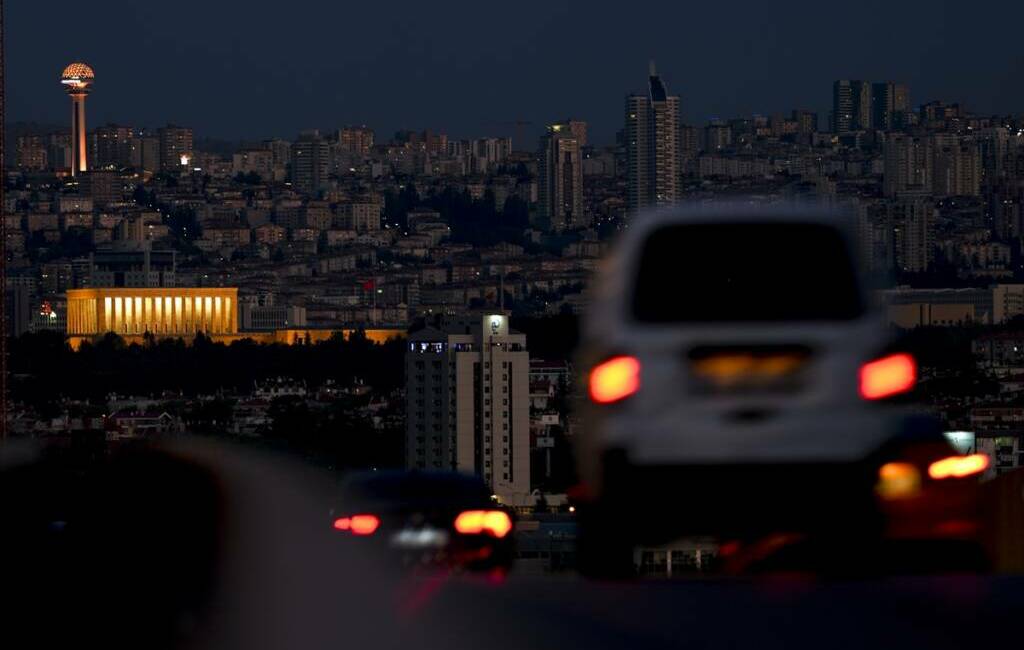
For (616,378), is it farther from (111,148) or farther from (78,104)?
(111,148)

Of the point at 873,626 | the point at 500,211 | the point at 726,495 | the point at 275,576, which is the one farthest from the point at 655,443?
the point at 500,211

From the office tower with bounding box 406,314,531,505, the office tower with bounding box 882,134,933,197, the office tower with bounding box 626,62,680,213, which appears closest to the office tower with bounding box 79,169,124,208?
the office tower with bounding box 626,62,680,213

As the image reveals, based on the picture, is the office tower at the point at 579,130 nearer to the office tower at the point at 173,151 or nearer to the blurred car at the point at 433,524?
the office tower at the point at 173,151

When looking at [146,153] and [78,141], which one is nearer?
[78,141]

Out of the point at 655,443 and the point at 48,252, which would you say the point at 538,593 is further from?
the point at 48,252

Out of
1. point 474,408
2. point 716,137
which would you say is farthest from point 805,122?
point 474,408

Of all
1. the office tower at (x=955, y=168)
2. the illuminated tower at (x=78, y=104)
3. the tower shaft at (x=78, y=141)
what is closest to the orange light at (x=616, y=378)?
the office tower at (x=955, y=168)

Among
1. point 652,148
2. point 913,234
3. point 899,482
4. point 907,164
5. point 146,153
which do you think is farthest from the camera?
point 146,153
